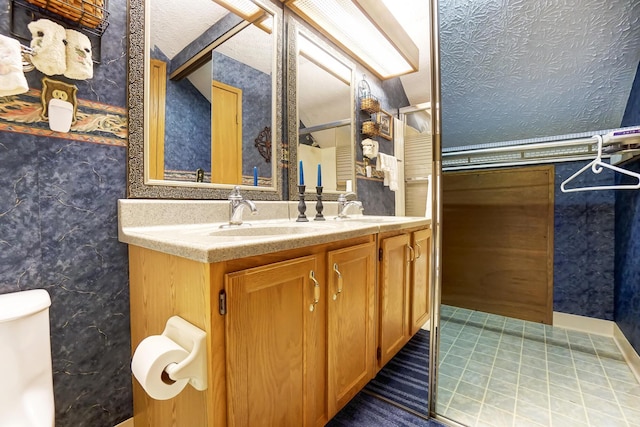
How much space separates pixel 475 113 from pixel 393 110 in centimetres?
85

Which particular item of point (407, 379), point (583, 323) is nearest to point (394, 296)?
point (407, 379)

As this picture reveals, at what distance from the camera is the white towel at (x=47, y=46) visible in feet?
2.67

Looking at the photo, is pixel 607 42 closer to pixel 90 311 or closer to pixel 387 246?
pixel 387 246

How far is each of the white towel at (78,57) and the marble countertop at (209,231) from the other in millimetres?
430

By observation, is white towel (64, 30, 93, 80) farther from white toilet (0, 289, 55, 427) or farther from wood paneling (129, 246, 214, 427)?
white toilet (0, 289, 55, 427)

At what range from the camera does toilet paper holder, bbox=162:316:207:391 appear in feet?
2.11

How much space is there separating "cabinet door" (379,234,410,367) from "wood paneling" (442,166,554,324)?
0.55 metres

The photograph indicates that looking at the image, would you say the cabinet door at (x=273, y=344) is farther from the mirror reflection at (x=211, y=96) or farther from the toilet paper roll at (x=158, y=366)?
the mirror reflection at (x=211, y=96)

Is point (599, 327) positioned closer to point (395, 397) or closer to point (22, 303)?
point (395, 397)

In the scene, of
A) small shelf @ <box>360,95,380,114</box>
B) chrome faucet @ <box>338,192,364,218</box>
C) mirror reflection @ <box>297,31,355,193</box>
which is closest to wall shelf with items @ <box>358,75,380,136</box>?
small shelf @ <box>360,95,380,114</box>

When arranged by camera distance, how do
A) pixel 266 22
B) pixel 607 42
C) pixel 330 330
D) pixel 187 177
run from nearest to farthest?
pixel 330 330 < pixel 187 177 < pixel 607 42 < pixel 266 22

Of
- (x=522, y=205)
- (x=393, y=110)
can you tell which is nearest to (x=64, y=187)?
Result: (x=393, y=110)

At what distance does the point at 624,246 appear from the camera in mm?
1655

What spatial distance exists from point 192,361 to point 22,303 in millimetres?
529
